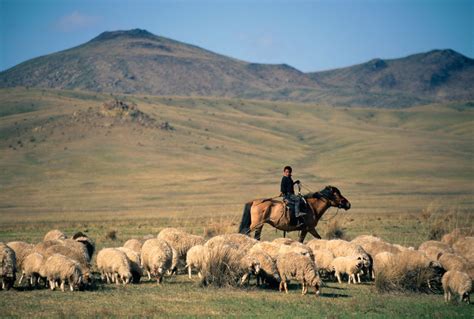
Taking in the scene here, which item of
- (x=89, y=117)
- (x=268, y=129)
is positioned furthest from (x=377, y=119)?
(x=89, y=117)

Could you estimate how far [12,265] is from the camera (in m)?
14.5

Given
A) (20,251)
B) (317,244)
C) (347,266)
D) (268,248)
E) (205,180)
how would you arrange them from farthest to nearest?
(205,180)
(317,244)
(20,251)
(268,248)
(347,266)

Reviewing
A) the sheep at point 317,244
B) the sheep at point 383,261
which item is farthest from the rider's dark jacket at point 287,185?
the sheep at point 383,261

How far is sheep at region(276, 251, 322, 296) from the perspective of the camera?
14.1m

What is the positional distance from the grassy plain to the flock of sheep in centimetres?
47

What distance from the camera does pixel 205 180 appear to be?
228 feet

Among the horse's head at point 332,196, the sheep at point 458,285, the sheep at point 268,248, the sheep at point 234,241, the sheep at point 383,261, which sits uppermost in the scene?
the horse's head at point 332,196

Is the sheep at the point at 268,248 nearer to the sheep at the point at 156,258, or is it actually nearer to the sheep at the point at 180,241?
the sheep at the point at 156,258

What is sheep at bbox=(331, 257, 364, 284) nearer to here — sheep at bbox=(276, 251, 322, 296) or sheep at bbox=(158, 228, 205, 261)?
sheep at bbox=(276, 251, 322, 296)

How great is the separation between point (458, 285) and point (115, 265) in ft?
24.2

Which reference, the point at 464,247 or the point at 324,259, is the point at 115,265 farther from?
the point at 464,247

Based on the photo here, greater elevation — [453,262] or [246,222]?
[246,222]

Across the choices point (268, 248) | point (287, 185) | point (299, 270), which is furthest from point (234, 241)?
point (287, 185)

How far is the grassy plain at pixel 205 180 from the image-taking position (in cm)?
1320
